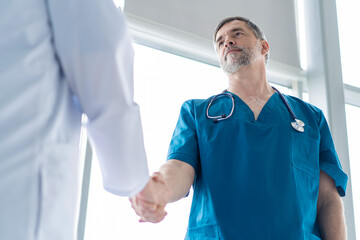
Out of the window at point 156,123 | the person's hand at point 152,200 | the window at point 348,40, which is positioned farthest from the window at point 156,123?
the window at point 348,40

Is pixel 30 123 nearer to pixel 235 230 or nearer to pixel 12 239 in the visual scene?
pixel 12 239

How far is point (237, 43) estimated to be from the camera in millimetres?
1738

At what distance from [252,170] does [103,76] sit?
2.74 feet

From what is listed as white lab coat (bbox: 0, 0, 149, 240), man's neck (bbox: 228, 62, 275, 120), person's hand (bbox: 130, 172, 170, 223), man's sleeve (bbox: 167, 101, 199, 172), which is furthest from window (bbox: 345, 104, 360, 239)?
white lab coat (bbox: 0, 0, 149, 240)

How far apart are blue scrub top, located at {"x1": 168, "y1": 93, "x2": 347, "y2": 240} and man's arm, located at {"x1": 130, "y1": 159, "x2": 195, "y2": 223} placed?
45 mm

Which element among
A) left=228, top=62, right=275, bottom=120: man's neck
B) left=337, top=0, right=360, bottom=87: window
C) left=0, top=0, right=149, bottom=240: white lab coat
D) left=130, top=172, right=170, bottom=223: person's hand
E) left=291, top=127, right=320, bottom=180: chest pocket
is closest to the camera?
left=0, top=0, right=149, bottom=240: white lab coat

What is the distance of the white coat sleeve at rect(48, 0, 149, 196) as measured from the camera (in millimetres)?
688

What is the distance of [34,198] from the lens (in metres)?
0.64

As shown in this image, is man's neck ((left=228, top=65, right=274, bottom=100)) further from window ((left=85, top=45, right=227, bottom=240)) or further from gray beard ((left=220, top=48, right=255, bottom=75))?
window ((left=85, top=45, right=227, bottom=240))

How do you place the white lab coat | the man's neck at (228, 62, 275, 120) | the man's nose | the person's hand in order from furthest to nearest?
the man's nose < the man's neck at (228, 62, 275, 120) < the person's hand < the white lab coat

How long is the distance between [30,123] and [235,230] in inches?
34.2

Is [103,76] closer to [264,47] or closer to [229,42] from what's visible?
[229,42]

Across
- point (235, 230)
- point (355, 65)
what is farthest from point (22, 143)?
point (355, 65)

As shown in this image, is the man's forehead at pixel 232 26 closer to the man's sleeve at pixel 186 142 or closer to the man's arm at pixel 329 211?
the man's sleeve at pixel 186 142
